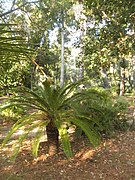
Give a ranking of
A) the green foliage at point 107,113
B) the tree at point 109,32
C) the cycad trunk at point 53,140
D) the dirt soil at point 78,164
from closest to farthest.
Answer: the dirt soil at point 78,164 → the cycad trunk at point 53,140 → the tree at point 109,32 → the green foliage at point 107,113

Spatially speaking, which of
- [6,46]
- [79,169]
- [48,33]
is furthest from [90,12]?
[48,33]

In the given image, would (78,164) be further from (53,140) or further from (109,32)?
(109,32)

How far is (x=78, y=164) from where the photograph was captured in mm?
3744

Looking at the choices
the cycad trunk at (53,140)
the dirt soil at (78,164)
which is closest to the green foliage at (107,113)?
the dirt soil at (78,164)

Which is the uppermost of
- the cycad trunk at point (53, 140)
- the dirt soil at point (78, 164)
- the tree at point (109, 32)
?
the tree at point (109, 32)

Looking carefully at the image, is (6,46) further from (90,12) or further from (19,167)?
(90,12)

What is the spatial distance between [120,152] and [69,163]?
3.53 ft

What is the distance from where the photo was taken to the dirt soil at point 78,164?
339 cm

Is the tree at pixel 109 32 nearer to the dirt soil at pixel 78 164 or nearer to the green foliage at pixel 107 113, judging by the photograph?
the green foliage at pixel 107 113

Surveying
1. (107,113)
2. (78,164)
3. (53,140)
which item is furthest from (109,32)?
(78,164)

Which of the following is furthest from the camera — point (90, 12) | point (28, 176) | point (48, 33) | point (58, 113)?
point (48, 33)

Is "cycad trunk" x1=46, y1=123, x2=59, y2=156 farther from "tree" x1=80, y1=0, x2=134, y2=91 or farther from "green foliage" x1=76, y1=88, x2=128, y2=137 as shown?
"tree" x1=80, y1=0, x2=134, y2=91

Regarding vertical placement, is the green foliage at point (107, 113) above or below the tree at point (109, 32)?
below

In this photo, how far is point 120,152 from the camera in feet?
13.9
